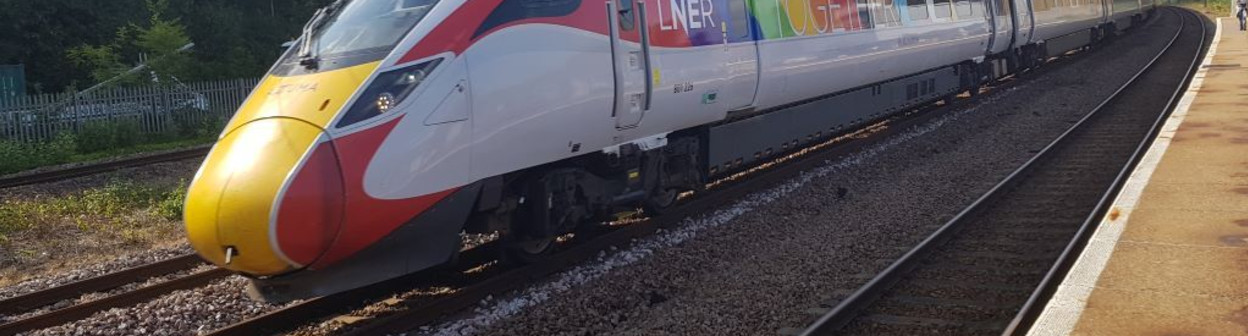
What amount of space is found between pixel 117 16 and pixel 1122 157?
36301 mm

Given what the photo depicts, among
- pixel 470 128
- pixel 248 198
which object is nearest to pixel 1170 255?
pixel 470 128

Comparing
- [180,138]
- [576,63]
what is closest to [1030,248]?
[576,63]

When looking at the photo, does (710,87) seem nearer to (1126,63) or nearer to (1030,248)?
(1030,248)

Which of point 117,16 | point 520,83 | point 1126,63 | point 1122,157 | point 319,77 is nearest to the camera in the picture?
point 319,77

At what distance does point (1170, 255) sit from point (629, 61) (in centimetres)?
454

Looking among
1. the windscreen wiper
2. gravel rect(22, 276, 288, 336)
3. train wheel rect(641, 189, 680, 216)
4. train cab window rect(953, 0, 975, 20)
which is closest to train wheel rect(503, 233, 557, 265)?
train wheel rect(641, 189, 680, 216)

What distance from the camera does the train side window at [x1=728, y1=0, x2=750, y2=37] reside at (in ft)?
34.3

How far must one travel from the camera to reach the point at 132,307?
7855 mm

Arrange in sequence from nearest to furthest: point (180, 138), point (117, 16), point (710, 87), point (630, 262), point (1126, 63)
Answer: point (630, 262) < point (710, 87) < point (180, 138) < point (1126, 63) < point (117, 16)

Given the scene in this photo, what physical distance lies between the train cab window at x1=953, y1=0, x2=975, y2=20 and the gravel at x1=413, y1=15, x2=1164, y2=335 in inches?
114

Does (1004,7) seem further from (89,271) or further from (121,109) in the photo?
(121,109)

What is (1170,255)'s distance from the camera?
7.84 m

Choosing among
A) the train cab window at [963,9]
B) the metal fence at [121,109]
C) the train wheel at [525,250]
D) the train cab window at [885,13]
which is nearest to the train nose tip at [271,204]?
the train wheel at [525,250]

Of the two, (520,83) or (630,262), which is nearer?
(520,83)
